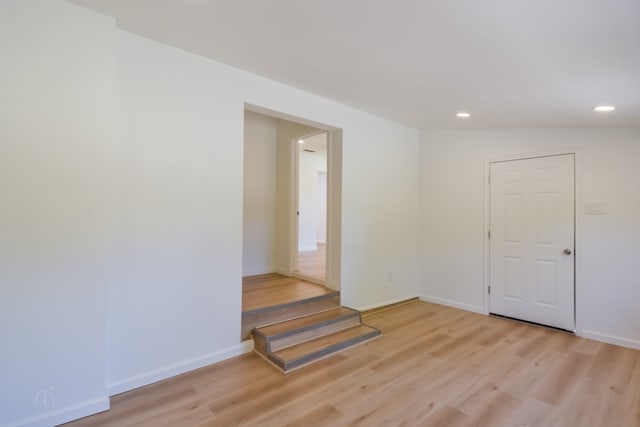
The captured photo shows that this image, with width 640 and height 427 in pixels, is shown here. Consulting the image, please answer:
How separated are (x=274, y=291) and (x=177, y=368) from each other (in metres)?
1.46

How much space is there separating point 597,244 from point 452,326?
5.85ft

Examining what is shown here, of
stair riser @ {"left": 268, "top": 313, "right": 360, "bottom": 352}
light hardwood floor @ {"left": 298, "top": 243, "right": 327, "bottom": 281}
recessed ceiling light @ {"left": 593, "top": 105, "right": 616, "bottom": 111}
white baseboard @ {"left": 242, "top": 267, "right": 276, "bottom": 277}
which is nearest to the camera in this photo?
recessed ceiling light @ {"left": 593, "top": 105, "right": 616, "bottom": 111}

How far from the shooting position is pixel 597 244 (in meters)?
3.38

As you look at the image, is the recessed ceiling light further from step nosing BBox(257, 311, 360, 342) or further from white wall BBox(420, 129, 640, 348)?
step nosing BBox(257, 311, 360, 342)

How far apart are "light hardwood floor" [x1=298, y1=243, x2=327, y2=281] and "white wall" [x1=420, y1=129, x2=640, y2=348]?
6.18 ft

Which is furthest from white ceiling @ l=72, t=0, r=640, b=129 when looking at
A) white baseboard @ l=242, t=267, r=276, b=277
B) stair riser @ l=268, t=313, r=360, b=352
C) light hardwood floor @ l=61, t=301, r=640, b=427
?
white baseboard @ l=242, t=267, r=276, b=277

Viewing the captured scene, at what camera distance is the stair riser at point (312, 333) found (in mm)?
2861

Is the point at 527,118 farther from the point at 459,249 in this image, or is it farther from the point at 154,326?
the point at 154,326

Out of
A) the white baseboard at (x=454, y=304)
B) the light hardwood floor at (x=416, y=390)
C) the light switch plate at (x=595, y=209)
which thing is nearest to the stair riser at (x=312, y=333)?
→ the light hardwood floor at (x=416, y=390)

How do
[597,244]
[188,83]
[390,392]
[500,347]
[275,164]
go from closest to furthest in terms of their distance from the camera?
[390,392] < [188,83] < [500,347] < [597,244] < [275,164]

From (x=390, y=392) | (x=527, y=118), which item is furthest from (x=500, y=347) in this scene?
(x=527, y=118)

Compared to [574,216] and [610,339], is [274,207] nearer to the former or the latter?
[574,216]

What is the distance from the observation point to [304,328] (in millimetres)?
3062

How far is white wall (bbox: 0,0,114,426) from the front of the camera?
5.85 feet
